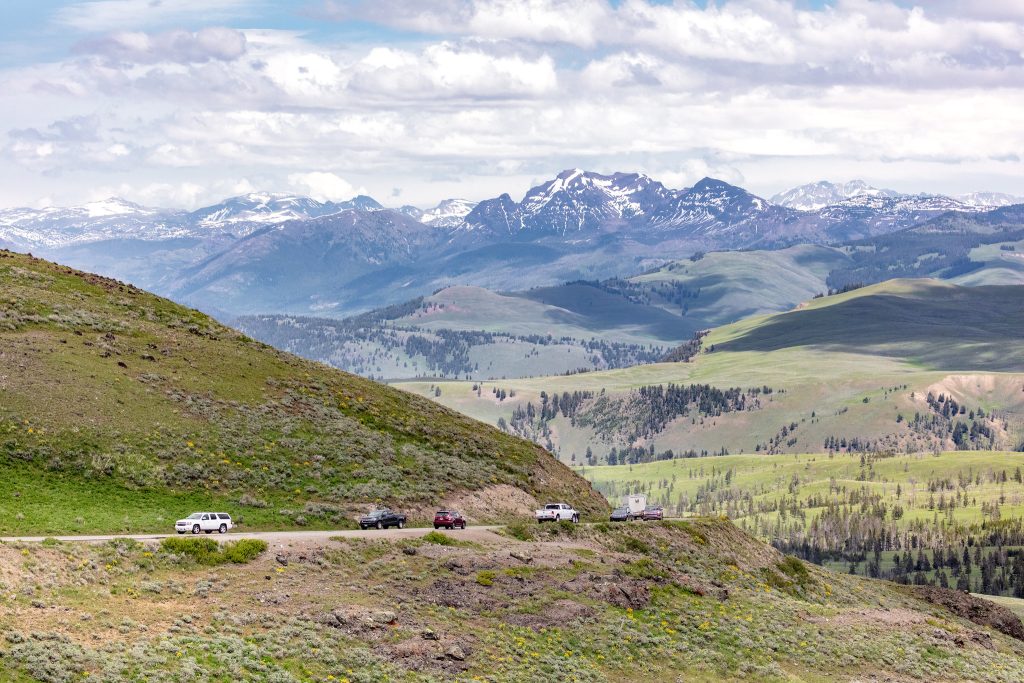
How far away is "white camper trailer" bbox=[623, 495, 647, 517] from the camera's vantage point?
108 m

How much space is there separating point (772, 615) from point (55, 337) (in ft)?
214

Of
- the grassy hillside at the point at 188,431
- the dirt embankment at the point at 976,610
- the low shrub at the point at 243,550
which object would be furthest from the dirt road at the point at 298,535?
the dirt embankment at the point at 976,610

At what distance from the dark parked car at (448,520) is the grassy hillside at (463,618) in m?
3.51

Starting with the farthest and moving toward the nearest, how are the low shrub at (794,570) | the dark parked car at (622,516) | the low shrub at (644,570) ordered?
the dark parked car at (622,516)
the low shrub at (794,570)
the low shrub at (644,570)

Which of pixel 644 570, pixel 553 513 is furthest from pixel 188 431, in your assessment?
pixel 644 570

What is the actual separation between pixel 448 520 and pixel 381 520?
5.50m

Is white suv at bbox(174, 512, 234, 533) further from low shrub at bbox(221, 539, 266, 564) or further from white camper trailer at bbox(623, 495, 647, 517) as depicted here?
white camper trailer at bbox(623, 495, 647, 517)

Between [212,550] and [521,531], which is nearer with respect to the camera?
[212,550]

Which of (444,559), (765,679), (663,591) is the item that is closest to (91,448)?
(444,559)

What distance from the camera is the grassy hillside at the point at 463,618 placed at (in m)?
53.1

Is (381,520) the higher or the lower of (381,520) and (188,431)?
the lower

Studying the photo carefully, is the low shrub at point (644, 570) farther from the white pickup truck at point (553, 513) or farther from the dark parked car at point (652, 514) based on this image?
the dark parked car at point (652, 514)

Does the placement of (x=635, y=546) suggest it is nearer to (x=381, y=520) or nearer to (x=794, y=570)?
(x=381, y=520)

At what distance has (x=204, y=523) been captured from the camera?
75750 mm
